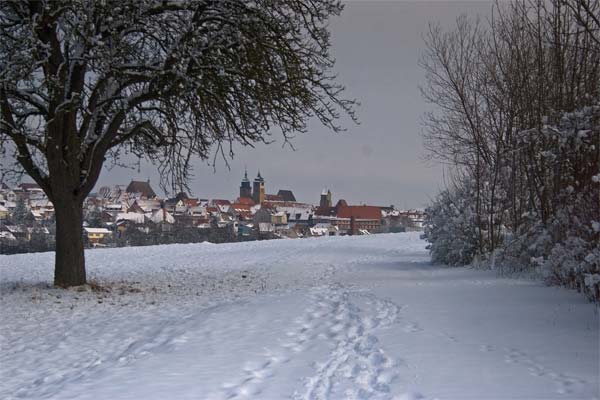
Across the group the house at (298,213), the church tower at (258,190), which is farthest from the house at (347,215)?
the church tower at (258,190)

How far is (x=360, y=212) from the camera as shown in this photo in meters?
65.4

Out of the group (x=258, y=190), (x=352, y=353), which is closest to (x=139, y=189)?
(x=352, y=353)

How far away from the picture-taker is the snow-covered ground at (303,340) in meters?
4.93

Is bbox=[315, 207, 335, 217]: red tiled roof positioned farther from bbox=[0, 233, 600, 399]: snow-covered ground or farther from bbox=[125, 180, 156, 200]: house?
bbox=[0, 233, 600, 399]: snow-covered ground

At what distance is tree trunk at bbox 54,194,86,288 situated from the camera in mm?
11961

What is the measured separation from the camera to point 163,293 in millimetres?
12109

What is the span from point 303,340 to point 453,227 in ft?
37.1

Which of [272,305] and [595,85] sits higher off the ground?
[595,85]

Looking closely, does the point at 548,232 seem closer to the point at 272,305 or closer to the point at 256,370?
the point at 272,305

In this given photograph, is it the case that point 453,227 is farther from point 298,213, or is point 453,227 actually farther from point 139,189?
point 298,213

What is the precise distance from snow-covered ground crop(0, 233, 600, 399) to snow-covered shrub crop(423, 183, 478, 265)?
3.49m

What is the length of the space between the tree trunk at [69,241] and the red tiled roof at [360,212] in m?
50.2

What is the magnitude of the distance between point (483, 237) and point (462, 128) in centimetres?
449

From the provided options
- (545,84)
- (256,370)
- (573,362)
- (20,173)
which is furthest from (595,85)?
(20,173)
